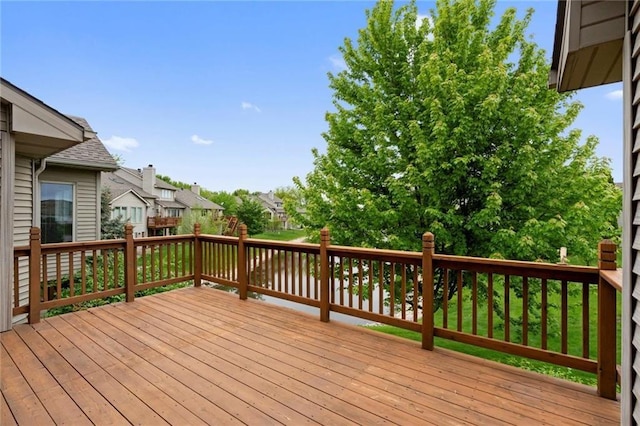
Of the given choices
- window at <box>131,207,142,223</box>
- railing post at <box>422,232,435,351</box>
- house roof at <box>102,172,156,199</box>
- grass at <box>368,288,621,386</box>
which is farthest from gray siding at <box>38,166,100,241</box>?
window at <box>131,207,142,223</box>

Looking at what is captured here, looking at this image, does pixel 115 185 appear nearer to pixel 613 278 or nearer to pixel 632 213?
pixel 613 278

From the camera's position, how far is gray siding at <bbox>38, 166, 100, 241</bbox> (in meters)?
7.31

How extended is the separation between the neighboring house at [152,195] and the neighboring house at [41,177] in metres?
12.9

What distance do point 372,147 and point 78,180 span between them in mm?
6930

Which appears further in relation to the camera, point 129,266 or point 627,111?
point 129,266

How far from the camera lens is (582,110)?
17.5 feet

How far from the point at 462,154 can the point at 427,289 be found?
2.85m

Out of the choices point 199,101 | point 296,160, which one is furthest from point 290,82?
point 296,160

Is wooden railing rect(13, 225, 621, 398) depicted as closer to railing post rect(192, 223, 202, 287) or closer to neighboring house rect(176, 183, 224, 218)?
railing post rect(192, 223, 202, 287)

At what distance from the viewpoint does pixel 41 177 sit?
22.1 ft

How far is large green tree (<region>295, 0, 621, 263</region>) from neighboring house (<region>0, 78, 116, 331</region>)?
392cm

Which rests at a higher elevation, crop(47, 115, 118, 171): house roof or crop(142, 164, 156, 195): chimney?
crop(142, 164, 156, 195): chimney

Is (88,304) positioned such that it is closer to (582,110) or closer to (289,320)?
(289,320)

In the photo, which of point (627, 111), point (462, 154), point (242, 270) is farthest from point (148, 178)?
point (627, 111)
